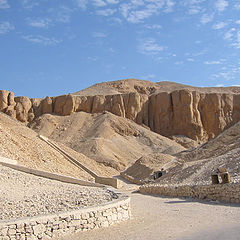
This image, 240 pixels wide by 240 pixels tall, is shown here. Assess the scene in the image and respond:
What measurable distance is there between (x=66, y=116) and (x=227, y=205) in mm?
55060

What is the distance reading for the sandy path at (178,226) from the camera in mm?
6828

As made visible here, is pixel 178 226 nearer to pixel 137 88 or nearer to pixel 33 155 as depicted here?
pixel 33 155

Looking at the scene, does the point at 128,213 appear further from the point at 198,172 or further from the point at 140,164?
the point at 140,164

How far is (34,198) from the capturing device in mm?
9477

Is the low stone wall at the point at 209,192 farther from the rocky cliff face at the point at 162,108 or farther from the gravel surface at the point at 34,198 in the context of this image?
the rocky cliff face at the point at 162,108

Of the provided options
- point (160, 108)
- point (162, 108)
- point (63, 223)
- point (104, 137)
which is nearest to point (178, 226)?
point (63, 223)

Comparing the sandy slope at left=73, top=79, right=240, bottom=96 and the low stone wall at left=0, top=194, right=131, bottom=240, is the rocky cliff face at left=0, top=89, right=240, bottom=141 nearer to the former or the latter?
the sandy slope at left=73, top=79, right=240, bottom=96

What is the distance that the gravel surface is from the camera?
8055 mm

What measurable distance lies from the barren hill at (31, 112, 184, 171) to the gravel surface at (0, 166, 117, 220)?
26.4 metres

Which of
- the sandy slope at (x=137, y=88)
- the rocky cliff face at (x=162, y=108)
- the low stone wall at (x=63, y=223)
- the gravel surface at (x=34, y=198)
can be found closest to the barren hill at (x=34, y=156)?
the gravel surface at (x=34, y=198)

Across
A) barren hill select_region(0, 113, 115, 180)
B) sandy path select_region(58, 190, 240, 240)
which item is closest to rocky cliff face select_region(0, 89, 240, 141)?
barren hill select_region(0, 113, 115, 180)

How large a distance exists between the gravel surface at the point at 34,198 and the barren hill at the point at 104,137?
26.4 m

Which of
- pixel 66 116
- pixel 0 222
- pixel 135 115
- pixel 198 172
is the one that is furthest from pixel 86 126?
pixel 0 222

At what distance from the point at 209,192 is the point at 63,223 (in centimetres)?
718
